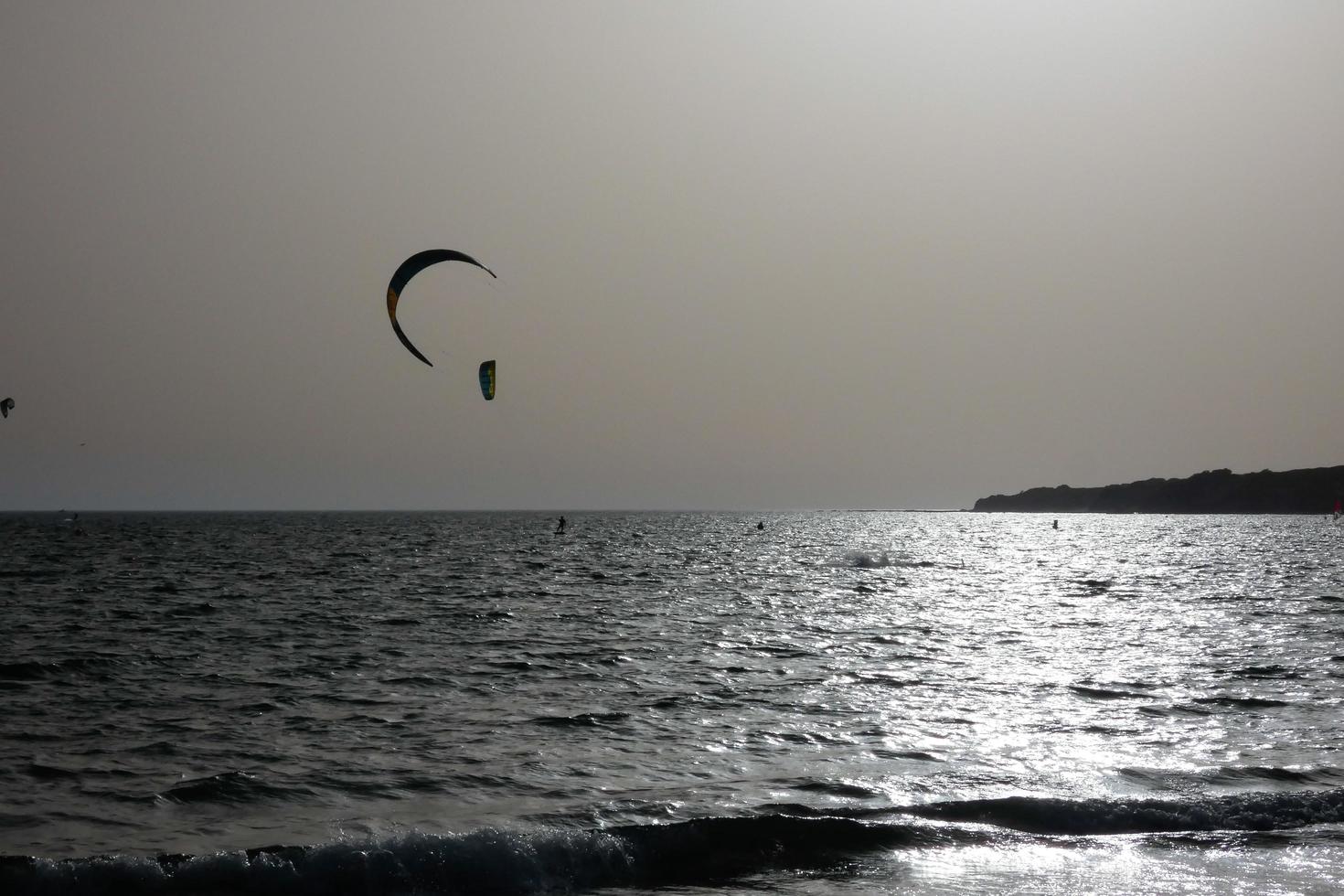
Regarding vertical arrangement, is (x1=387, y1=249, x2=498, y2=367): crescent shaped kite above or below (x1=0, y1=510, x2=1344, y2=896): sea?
above

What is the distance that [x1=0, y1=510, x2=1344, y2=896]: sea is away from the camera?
10.5m

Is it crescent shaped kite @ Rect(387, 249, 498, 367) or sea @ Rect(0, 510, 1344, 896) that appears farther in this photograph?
crescent shaped kite @ Rect(387, 249, 498, 367)

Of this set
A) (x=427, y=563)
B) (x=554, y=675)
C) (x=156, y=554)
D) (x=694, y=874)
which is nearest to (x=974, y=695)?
(x=554, y=675)

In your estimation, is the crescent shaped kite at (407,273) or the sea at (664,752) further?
the crescent shaped kite at (407,273)

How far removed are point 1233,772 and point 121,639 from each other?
23.9 meters

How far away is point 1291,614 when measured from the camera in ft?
114

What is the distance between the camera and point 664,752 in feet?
49.3

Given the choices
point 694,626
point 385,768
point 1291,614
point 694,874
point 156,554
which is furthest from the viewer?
point 156,554

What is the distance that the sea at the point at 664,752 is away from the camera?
1051 cm

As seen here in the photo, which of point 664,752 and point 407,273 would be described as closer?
point 664,752

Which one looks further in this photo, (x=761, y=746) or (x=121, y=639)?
(x=121, y=639)

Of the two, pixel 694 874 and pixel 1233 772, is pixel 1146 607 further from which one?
pixel 694 874

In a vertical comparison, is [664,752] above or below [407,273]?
below

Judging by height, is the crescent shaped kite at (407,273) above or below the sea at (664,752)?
above
